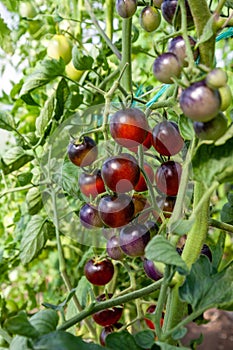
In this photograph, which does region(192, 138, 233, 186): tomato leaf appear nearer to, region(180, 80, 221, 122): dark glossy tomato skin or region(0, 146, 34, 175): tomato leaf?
region(180, 80, 221, 122): dark glossy tomato skin

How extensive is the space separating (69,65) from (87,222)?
569 millimetres

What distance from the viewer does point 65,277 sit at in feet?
2.16

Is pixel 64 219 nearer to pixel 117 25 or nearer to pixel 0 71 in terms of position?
pixel 117 25

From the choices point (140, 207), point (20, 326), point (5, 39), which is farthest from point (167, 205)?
point (5, 39)

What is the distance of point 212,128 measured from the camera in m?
0.33

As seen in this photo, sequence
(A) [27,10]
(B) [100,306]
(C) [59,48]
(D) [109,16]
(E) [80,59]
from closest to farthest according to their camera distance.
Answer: (B) [100,306], (E) [80,59], (D) [109,16], (C) [59,48], (A) [27,10]

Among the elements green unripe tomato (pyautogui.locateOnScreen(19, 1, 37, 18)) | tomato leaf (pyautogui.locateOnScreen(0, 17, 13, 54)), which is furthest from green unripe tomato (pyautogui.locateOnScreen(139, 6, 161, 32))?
green unripe tomato (pyautogui.locateOnScreen(19, 1, 37, 18))

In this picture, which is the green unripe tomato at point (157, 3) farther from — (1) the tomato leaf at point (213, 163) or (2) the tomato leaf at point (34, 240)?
(2) the tomato leaf at point (34, 240)

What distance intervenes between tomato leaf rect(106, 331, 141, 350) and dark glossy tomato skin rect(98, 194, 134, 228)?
0.13m

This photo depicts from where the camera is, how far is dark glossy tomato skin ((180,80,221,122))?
30cm

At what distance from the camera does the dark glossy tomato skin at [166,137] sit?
47 centimetres

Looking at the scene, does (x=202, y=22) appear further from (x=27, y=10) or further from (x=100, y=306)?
(x=27, y=10)

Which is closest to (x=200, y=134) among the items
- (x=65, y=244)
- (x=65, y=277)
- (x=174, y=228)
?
(x=174, y=228)

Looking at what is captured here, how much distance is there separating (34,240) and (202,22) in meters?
0.48
